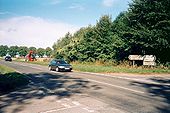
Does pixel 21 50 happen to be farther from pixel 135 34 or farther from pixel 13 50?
pixel 135 34

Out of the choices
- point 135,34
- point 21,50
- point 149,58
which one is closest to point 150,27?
point 135,34

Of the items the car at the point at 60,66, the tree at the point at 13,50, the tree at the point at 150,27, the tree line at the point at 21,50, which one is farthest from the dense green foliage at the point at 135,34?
the tree at the point at 13,50

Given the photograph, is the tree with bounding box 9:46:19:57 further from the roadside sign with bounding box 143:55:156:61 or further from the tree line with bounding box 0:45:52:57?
the roadside sign with bounding box 143:55:156:61

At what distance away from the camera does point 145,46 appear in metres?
Result: 32.3

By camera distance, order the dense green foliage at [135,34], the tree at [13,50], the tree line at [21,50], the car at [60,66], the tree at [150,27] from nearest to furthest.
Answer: the car at [60,66] → the tree at [150,27] → the dense green foliage at [135,34] → the tree line at [21,50] → the tree at [13,50]

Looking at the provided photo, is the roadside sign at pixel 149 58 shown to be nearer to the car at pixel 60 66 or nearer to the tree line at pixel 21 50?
the car at pixel 60 66

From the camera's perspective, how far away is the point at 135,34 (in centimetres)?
3312

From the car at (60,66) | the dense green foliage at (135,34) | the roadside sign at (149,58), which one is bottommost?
the car at (60,66)

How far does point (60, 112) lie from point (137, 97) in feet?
14.8

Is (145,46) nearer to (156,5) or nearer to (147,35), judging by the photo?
(147,35)

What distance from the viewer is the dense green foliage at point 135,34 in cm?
3091

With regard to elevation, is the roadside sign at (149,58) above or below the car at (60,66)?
above

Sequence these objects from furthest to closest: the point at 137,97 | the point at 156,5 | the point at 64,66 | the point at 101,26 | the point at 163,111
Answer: the point at 101,26 < the point at 156,5 < the point at 64,66 < the point at 137,97 < the point at 163,111

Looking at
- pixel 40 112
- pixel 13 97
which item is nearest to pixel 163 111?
pixel 40 112
